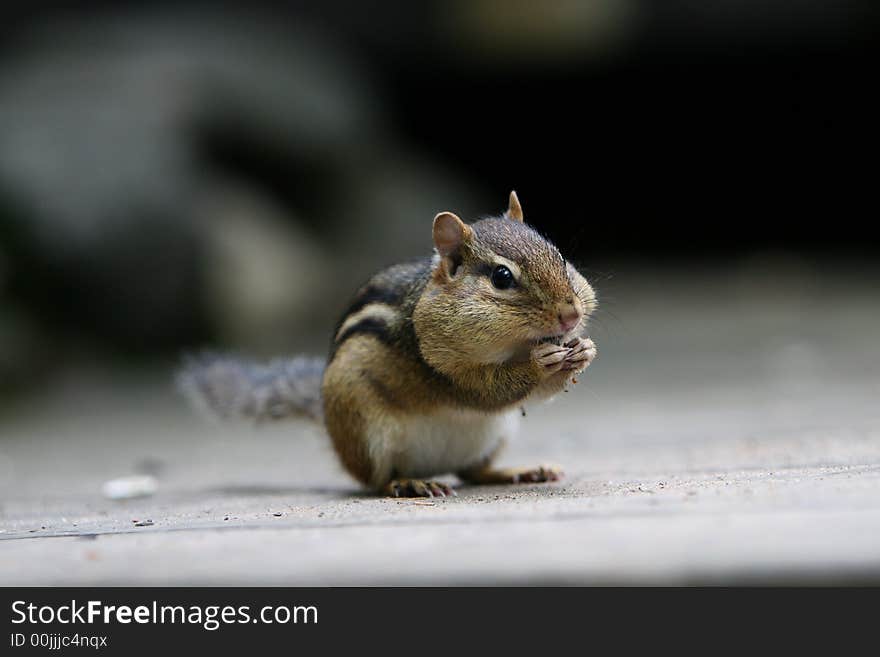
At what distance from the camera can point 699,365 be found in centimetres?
827

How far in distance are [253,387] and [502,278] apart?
63.9 inches

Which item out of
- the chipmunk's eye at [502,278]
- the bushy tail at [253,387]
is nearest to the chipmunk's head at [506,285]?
the chipmunk's eye at [502,278]

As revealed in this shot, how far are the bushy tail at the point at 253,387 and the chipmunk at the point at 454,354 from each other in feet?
1.72

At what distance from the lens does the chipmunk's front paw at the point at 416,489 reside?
356 centimetres

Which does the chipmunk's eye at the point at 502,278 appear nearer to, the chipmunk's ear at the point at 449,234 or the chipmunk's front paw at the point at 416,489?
the chipmunk's ear at the point at 449,234

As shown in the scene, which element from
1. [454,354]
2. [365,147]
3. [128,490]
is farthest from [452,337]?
[365,147]

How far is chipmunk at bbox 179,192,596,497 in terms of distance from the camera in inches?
130

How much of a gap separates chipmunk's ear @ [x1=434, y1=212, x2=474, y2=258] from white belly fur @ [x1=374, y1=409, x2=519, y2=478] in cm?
58

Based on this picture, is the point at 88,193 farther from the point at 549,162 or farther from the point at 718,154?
the point at 718,154

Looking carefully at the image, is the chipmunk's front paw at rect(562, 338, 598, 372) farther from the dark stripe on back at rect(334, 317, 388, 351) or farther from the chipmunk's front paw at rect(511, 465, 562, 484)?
the dark stripe on back at rect(334, 317, 388, 351)

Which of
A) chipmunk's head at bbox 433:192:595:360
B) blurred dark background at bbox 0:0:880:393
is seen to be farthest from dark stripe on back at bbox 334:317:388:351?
blurred dark background at bbox 0:0:880:393

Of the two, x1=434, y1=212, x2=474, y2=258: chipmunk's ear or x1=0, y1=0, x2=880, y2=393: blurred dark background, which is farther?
x1=0, y1=0, x2=880, y2=393: blurred dark background

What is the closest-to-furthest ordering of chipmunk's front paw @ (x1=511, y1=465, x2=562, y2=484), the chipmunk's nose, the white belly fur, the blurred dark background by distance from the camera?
the chipmunk's nose < the white belly fur < chipmunk's front paw @ (x1=511, y1=465, x2=562, y2=484) < the blurred dark background

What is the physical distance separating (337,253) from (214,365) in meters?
5.92
